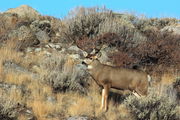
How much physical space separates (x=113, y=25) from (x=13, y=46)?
13.2 ft

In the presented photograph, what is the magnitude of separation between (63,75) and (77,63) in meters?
2.14

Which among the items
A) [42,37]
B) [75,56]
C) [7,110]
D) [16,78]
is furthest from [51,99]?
[42,37]

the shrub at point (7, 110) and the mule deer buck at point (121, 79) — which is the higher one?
the mule deer buck at point (121, 79)

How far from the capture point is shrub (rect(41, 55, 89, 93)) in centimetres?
1264

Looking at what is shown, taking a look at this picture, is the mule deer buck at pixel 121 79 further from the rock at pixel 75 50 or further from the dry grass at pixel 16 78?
the rock at pixel 75 50

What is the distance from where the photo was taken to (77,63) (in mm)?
14875

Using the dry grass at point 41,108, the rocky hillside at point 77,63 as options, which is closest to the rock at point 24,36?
the rocky hillside at point 77,63

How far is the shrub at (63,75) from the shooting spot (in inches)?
498

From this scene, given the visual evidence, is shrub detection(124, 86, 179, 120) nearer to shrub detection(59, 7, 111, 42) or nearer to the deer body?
the deer body

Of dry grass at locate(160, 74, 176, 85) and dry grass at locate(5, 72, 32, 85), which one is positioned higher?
dry grass at locate(5, 72, 32, 85)

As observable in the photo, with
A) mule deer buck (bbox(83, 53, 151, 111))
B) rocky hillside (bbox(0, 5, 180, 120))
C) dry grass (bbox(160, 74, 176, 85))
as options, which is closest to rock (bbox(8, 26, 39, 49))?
rocky hillside (bbox(0, 5, 180, 120))

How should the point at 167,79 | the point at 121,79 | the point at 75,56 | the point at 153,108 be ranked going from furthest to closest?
the point at 75,56 → the point at 167,79 → the point at 121,79 → the point at 153,108

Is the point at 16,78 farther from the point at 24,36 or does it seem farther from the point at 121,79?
the point at 24,36

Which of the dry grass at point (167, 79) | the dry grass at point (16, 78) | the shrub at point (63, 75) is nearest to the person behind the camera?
the dry grass at point (16, 78)
